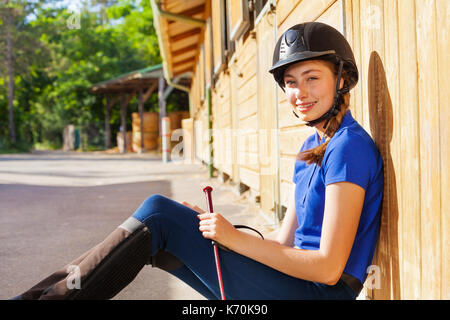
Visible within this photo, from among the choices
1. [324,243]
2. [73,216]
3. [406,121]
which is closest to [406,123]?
[406,121]

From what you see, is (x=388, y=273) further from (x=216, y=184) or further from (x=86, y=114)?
(x=86, y=114)

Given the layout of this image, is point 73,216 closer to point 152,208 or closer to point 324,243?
point 152,208

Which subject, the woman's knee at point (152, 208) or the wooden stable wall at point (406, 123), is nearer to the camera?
the wooden stable wall at point (406, 123)

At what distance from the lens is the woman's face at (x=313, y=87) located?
1.95m

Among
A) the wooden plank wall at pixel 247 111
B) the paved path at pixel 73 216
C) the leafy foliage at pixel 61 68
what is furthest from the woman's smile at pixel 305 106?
the leafy foliage at pixel 61 68

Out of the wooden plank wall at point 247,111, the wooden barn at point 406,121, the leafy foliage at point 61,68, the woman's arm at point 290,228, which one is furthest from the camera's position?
the leafy foliage at point 61,68

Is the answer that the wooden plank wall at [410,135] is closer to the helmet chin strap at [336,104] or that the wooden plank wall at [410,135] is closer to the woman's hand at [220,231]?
the helmet chin strap at [336,104]

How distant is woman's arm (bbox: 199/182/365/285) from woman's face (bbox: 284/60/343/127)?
42cm

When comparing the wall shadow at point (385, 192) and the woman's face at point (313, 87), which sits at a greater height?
the woman's face at point (313, 87)

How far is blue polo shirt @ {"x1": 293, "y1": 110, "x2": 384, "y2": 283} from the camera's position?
1.66 m

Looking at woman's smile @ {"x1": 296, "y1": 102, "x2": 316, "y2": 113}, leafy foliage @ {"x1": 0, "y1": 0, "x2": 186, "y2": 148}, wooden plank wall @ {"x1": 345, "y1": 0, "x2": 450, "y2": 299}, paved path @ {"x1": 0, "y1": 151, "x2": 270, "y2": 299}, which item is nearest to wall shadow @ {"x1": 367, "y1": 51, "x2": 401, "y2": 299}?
wooden plank wall @ {"x1": 345, "y1": 0, "x2": 450, "y2": 299}

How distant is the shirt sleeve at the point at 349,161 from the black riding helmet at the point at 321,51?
228 mm

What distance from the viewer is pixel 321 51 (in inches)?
75.3

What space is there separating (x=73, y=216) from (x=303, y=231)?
4.73 meters
